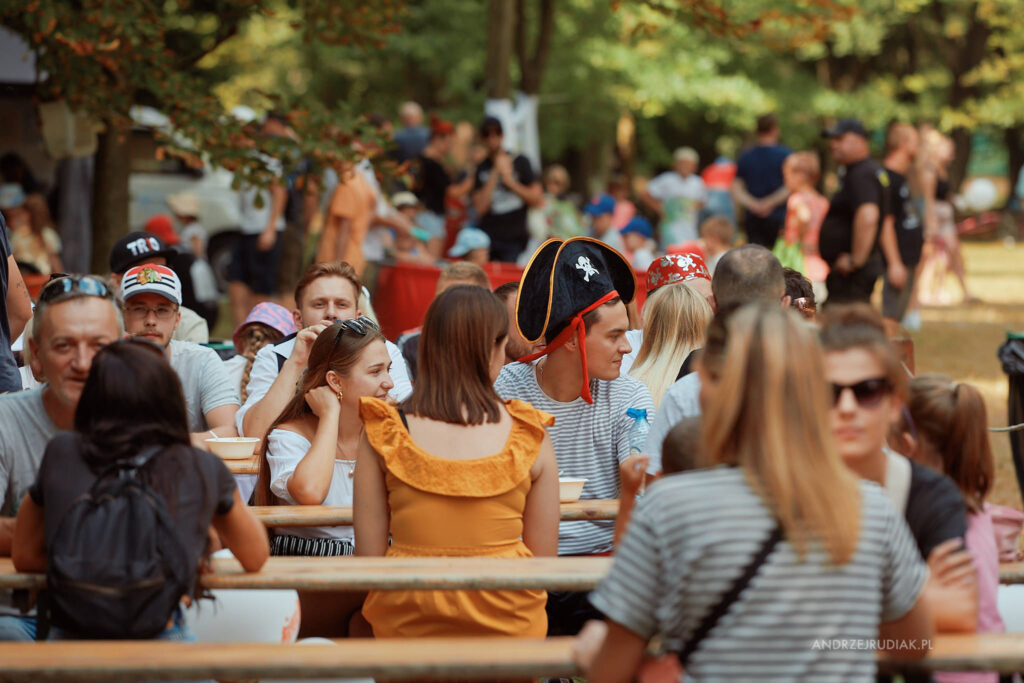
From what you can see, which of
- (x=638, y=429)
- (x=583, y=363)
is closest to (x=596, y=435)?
(x=638, y=429)

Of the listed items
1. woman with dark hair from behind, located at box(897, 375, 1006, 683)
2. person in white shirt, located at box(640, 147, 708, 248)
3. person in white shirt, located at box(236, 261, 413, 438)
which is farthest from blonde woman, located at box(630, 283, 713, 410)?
person in white shirt, located at box(640, 147, 708, 248)

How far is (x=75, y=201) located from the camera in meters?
13.4

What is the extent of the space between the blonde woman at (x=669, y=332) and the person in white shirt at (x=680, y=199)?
12.0 meters

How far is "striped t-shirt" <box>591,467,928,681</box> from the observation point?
2406 millimetres

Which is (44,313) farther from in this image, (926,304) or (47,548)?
(926,304)

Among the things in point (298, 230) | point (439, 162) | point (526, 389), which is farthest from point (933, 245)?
point (526, 389)

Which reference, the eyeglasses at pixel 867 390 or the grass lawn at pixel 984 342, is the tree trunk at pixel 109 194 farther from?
the eyeglasses at pixel 867 390

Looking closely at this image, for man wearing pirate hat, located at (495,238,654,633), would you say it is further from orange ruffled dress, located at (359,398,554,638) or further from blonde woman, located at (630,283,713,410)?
orange ruffled dress, located at (359,398,554,638)

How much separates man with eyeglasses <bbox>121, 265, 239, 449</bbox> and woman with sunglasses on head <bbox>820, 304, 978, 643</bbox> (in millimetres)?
3119

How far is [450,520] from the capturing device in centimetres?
362

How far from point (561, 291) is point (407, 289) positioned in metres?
6.41

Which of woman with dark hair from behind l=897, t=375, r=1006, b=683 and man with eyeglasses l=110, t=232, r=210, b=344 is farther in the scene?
man with eyeglasses l=110, t=232, r=210, b=344

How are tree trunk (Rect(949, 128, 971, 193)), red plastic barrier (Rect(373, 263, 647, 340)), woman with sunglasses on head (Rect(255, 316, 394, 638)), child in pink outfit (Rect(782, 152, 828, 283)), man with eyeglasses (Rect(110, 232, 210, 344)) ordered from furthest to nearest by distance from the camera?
tree trunk (Rect(949, 128, 971, 193))
child in pink outfit (Rect(782, 152, 828, 283))
red plastic barrier (Rect(373, 263, 647, 340))
man with eyeglasses (Rect(110, 232, 210, 344))
woman with sunglasses on head (Rect(255, 316, 394, 638))

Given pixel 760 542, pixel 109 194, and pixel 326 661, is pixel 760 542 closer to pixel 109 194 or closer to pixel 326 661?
pixel 326 661
